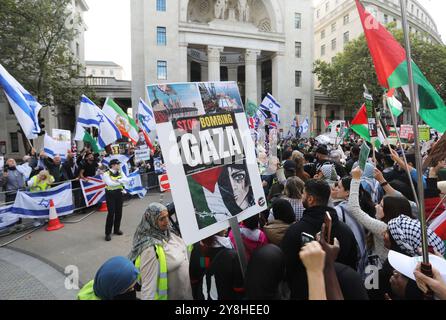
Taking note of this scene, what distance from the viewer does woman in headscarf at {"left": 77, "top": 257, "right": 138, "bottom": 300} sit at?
1.84 meters

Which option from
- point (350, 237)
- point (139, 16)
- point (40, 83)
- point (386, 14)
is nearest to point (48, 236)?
point (350, 237)

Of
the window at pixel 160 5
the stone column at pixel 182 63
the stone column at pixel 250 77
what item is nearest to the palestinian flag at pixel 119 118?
the stone column at pixel 182 63

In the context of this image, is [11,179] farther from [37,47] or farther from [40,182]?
[37,47]

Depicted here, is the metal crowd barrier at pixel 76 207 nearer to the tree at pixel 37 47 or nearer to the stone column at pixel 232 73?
the tree at pixel 37 47

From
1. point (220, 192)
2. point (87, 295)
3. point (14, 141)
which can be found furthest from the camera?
point (14, 141)

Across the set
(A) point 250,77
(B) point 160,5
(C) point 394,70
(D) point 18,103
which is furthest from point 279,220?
(B) point 160,5

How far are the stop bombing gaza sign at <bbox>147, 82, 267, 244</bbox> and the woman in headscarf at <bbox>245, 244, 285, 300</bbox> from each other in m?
0.33

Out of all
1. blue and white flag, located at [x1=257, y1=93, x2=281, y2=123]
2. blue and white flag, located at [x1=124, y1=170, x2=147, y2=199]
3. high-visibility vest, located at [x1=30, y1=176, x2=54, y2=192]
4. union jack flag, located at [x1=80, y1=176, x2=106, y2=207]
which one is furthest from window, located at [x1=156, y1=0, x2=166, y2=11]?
high-visibility vest, located at [x1=30, y1=176, x2=54, y2=192]

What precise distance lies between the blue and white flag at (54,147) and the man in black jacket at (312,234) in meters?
8.68

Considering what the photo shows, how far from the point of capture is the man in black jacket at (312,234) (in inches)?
75.2

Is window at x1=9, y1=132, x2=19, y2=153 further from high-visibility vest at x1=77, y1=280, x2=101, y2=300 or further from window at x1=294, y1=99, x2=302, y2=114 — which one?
high-visibility vest at x1=77, y1=280, x2=101, y2=300

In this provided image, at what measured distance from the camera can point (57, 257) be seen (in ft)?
18.3

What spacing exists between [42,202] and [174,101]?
7.22 meters
